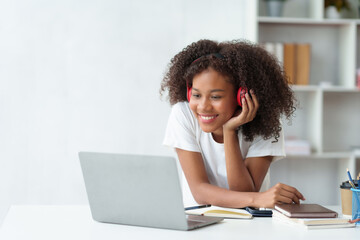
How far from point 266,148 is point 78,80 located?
180 centimetres

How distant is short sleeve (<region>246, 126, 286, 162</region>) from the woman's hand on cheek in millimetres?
122

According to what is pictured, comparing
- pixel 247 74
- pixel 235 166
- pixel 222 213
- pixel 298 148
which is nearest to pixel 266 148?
pixel 235 166

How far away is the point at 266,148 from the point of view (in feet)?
6.29

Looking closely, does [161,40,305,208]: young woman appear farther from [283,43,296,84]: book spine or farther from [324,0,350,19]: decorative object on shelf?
[324,0,350,19]: decorative object on shelf

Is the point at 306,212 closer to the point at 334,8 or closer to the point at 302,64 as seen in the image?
the point at 302,64

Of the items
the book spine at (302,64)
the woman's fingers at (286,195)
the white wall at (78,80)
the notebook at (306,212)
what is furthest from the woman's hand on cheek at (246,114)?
Answer: the book spine at (302,64)

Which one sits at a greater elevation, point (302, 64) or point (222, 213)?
point (302, 64)

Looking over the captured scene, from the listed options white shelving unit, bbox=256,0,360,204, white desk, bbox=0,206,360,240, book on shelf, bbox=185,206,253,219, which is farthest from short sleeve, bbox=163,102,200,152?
white shelving unit, bbox=256,0,360,204

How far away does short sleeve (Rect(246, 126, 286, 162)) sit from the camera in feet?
6.27

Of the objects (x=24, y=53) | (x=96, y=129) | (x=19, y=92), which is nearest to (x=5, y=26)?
(x=24, y=53)

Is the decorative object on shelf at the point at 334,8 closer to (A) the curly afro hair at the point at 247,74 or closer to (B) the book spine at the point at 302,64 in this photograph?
(B) the book spine at the point at 302,64

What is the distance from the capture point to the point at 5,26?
326cm

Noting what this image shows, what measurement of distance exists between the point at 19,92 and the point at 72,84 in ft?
1.14

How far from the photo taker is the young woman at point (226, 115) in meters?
1.82
